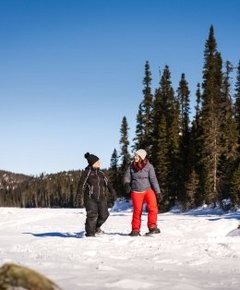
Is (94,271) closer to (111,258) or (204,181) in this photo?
(111,258)

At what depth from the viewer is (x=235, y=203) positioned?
102 feet

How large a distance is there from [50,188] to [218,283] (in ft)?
587

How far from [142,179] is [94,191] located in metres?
1.20

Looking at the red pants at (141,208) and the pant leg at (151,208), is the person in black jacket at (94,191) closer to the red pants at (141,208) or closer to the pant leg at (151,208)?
the red pants at (141,208)

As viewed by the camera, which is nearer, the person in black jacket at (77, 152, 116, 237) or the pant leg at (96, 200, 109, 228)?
the person in black jacket at (77, 152, 116, 237)

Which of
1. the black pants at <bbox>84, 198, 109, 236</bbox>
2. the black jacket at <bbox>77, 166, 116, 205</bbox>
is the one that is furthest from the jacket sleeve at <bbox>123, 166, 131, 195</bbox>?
the black pants at <bbox>84, 198, 109, 236</bbox>

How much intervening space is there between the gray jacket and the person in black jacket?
57 centimetres

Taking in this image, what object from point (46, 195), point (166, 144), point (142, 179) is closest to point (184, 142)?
point (166, 144)

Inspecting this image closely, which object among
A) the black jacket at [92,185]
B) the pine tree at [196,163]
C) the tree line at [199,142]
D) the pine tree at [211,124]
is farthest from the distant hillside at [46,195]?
the black jacket at [92,185]

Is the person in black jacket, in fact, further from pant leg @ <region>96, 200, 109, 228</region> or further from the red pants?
the red pants

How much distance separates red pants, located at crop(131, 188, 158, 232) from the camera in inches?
466

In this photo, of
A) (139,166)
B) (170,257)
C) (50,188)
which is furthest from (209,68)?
(50,188)

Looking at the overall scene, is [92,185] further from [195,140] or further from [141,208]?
[195,140]

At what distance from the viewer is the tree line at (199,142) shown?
39.8 meters
